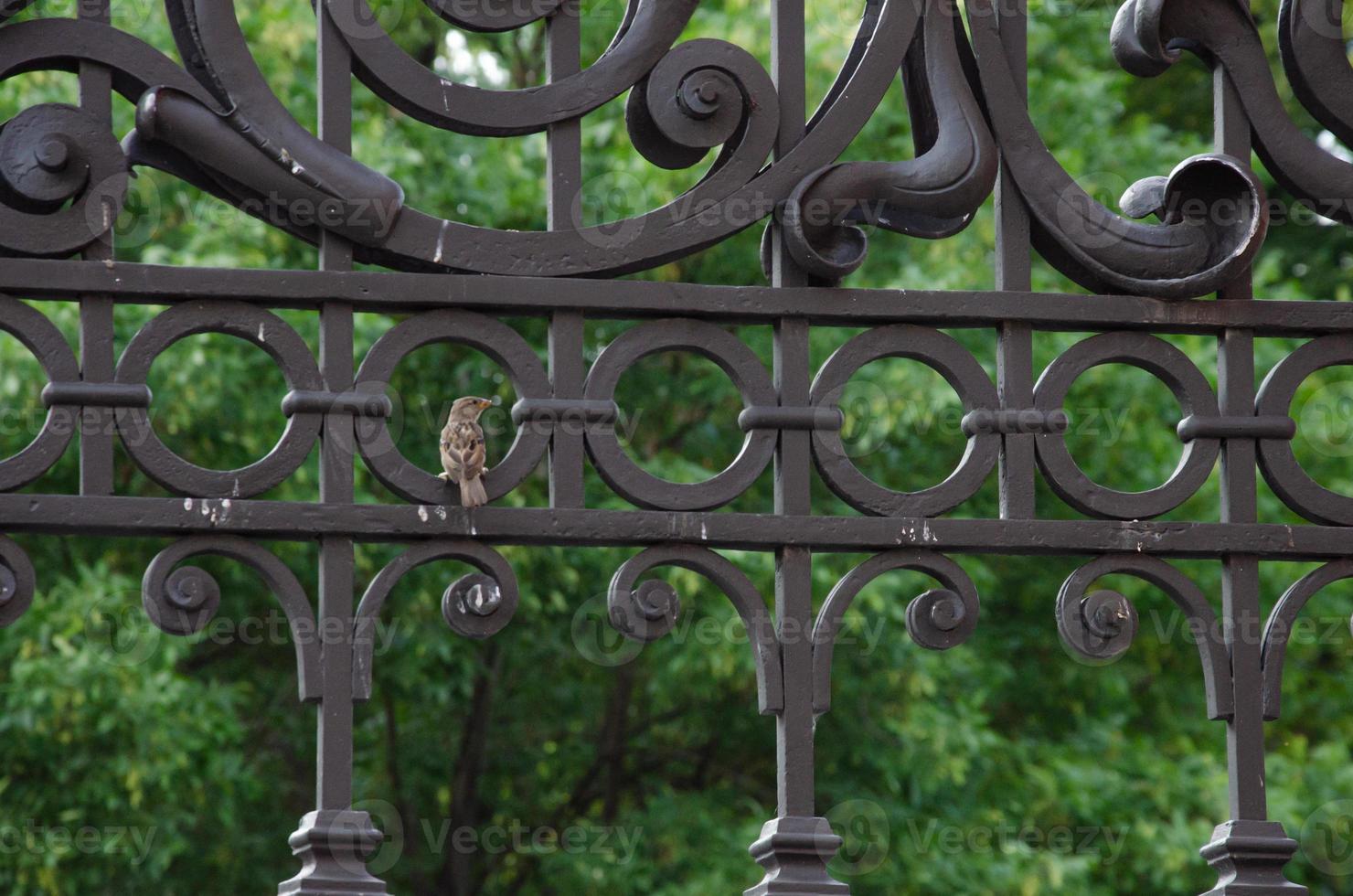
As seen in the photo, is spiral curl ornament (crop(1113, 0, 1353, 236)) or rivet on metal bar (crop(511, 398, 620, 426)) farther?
spiral curl ornament (crop(1113, 0, 1353, 236))

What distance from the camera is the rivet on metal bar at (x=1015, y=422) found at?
284 cm

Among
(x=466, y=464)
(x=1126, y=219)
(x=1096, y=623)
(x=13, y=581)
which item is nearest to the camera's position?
(x=13, y=581)

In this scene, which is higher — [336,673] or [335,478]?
[335,478]

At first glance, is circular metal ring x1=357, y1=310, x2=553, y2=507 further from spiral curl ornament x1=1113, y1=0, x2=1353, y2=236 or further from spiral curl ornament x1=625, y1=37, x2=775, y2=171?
spiral curl ornament x1=1113, y1=0, x2=1353, y2=236

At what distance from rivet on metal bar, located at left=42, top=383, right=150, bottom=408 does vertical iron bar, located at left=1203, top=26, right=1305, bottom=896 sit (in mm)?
1627

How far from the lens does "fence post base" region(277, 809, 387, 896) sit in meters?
Answer: 2.60

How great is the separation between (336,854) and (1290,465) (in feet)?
5.16

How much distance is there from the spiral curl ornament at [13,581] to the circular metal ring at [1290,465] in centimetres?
186

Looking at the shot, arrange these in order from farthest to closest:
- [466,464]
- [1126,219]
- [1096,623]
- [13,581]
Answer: [1126,219]
[1096,623]
[466,464]
[13,581]

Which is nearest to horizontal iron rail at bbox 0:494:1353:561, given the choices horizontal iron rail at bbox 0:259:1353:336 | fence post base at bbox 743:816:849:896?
horizontal iron rail at bbox 0:259:1353:336

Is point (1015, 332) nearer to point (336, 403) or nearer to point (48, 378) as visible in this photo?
point (336, 403)

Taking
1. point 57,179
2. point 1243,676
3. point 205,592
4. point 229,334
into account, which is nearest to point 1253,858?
point 1243,676

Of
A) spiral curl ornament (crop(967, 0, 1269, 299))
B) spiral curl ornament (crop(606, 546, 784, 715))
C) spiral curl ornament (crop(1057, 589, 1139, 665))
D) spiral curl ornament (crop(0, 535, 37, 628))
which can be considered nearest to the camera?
spiral curl ornament (crop(0, 535, 37, 628))

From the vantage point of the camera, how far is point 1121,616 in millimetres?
2830
